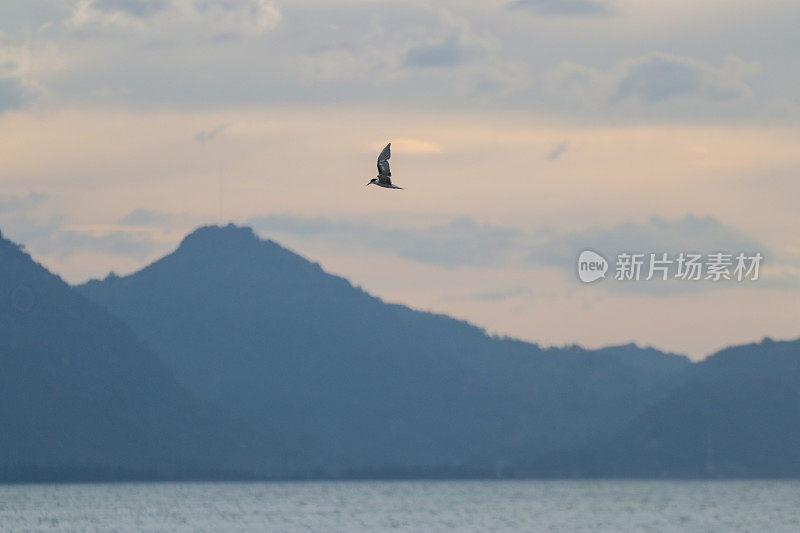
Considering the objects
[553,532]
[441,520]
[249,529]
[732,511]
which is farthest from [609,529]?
[732,511]

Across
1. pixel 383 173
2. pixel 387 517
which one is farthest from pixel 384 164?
pixel 387 517

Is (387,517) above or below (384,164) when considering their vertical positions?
below

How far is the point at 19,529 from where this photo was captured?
442 ft

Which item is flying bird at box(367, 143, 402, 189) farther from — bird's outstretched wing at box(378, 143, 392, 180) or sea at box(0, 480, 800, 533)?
sea at box(0, 480, 800, 533)

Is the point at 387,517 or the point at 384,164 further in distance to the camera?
the point at 387,517

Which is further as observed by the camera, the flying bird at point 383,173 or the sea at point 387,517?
the sea at point 387,517

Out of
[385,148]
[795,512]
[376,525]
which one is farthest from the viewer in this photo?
[795,512]

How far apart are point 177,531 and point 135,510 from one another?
4993cm

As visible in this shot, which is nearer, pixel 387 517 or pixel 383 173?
pixel 383 173

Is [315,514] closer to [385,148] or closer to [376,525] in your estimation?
[376,525]

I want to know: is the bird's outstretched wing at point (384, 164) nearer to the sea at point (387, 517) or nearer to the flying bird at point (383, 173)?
the flying bird at point (383, 173)

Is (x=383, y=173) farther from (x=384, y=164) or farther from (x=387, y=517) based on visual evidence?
(x=387, y=517)

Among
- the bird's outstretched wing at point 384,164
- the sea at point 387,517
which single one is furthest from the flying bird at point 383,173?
the sea at point 387,517

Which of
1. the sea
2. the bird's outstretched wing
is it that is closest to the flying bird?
the bird's outstretched wing
